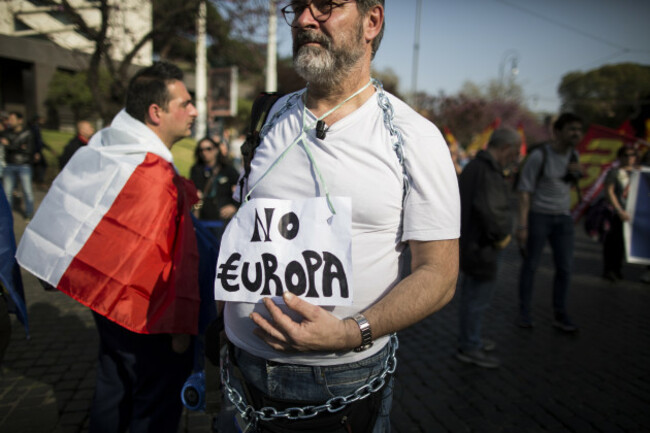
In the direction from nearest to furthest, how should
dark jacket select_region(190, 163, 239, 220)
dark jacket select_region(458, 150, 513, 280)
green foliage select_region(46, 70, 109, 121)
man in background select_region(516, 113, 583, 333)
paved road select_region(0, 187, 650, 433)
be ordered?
paved road select_region(0, 187, 650, 433)
dark jacket select_region(458, 150, 513, 280)
man in background select_region(516, 113, 583, 333)
dark jacket select_region(190, 163, 239, 220)
green foliage select_region(46, 70, 109, 121)

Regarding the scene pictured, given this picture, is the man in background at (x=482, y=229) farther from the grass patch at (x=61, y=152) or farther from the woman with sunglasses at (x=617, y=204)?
the grass patch at (x=61, y=152)

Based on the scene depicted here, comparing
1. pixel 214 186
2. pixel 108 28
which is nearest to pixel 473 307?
pixel 214 186

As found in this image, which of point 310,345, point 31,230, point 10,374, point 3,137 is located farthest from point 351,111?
point 3,137

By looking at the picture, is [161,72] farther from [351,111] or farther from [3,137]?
[3,137]

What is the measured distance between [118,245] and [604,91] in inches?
2068

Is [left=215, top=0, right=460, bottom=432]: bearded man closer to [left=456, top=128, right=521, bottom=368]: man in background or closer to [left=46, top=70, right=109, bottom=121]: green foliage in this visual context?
[left=456, top=128, right=521, bottom=368]: man in background

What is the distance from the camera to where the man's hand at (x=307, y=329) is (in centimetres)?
122

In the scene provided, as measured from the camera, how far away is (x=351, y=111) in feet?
4.95

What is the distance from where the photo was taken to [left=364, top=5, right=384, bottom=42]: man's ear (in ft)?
4.78

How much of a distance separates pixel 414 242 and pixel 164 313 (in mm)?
1206

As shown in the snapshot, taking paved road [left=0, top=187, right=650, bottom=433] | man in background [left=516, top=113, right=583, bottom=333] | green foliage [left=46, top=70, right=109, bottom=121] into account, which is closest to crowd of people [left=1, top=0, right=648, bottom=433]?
paved road [left=0, top=187, right=650, bottom=433]

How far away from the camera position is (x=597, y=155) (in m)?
8.38

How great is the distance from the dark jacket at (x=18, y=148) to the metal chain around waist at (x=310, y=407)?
390 inches

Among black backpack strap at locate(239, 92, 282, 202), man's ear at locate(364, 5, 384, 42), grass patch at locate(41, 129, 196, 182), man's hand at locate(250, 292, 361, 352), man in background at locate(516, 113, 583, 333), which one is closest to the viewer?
man's hand at locate(250, 292, 361, 352)
